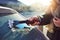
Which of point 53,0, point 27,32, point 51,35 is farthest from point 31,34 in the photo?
point 53,0

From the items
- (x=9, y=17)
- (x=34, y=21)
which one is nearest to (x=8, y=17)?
(x=9, y=17)

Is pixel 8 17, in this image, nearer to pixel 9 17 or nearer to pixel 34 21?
pixel 9 17

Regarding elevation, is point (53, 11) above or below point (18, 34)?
above

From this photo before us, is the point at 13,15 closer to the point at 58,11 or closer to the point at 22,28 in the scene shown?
the point at 22,28

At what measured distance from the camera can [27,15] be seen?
3.21 feet

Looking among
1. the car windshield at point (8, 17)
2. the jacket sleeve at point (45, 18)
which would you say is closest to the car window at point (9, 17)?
the car windshield at point (8, 17)

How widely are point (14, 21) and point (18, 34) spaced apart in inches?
3.1

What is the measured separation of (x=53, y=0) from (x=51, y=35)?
20cm

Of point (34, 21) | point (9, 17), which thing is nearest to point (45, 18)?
point (34, 21)

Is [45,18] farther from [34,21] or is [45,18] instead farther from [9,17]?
[9,17]

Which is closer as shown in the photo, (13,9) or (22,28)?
(22,28)

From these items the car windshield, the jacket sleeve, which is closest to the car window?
the car windshield

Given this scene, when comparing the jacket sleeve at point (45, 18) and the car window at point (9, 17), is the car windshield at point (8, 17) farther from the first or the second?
the jacket sleeve at point (45, 18)

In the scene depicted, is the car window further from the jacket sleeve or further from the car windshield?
the jacket sleeve
